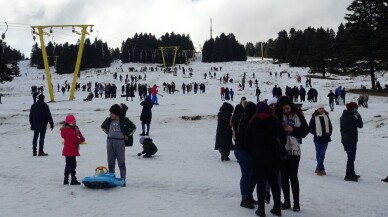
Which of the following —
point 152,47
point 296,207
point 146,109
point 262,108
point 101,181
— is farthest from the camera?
point 152,47

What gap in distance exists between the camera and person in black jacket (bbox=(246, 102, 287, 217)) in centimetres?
621

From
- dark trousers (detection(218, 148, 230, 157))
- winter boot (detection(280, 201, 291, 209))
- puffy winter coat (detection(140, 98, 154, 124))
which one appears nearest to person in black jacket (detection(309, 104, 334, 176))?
dark trousers (detection(218, 148, 230, 157))

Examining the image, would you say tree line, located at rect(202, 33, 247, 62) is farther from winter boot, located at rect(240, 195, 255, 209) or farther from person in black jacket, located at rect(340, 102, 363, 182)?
winter boot, located at rect(240, 195, 255, 209)

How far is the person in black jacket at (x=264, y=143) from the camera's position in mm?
6207

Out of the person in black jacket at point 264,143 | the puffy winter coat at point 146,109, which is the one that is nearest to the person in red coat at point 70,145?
the person in black jacket at point 264,143

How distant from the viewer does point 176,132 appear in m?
19.8

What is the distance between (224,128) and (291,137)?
15.1 feet

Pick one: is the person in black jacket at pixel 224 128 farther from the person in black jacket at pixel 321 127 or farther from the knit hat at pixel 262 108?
the knit hat at pixel 262 108

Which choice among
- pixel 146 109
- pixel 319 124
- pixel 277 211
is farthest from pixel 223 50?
pixel 277 211

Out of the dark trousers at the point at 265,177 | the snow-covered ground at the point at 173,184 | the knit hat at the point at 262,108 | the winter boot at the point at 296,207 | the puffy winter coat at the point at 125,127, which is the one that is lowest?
the snow-covered ground at the point at 173,184

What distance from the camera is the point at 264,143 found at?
20.4 feet

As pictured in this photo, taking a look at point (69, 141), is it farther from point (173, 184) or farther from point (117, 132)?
point (173, 184)

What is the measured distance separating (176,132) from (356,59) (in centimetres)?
3051

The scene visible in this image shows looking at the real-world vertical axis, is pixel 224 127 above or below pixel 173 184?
above
